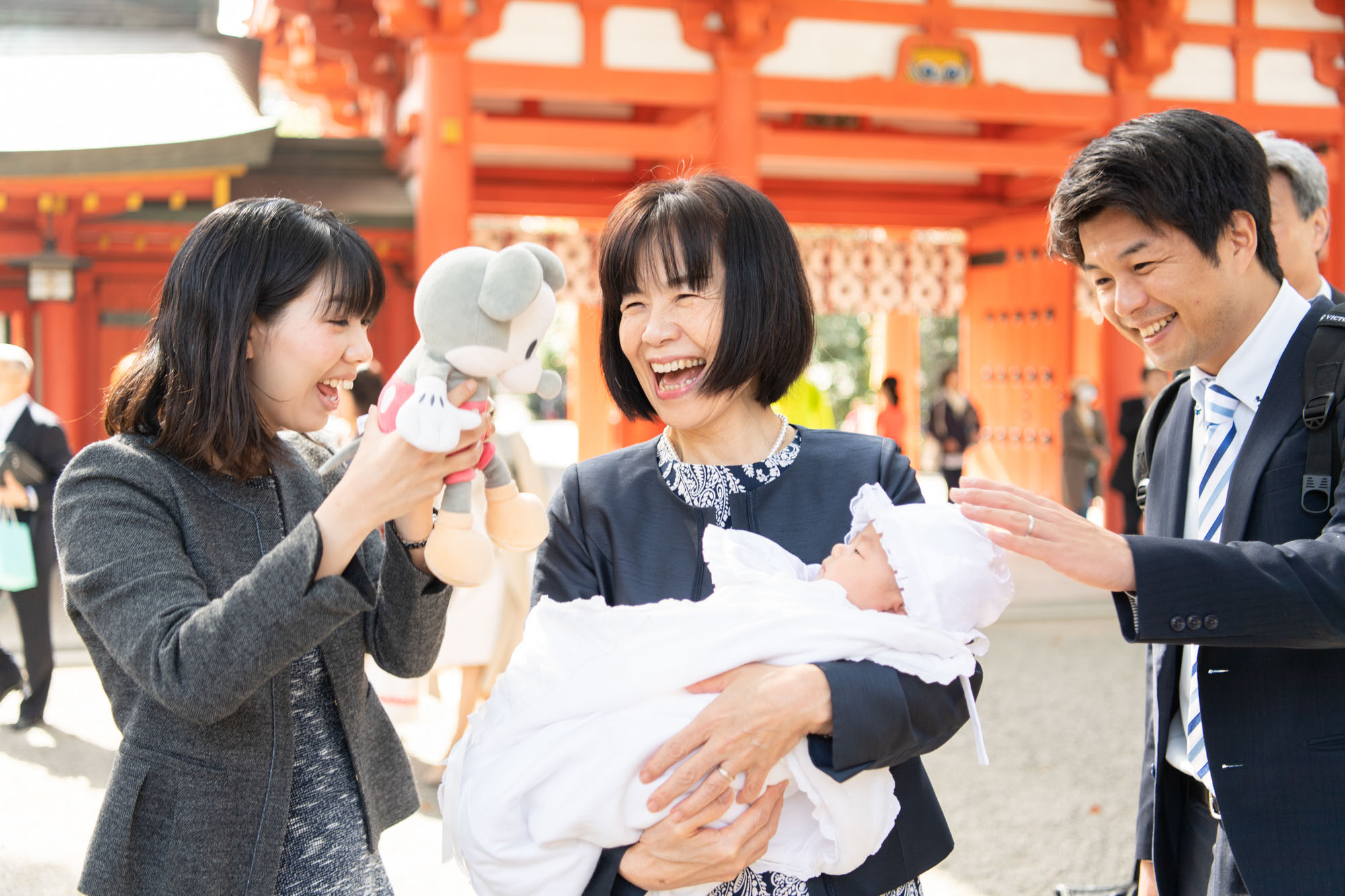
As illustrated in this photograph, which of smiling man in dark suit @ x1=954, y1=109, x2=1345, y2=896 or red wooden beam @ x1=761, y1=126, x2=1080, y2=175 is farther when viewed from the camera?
red wooden beam @ x1=761, y1=126, x2=1080, y2=175

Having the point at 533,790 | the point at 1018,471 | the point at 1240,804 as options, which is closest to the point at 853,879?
the point at 533,790

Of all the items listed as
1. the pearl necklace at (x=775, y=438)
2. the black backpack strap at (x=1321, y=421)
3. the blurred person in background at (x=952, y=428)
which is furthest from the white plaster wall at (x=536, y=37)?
the black backpack strap at (x=1321, y=421)

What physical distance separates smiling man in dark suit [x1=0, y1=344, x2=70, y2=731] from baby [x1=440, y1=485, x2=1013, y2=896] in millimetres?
4462

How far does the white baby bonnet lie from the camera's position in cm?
151

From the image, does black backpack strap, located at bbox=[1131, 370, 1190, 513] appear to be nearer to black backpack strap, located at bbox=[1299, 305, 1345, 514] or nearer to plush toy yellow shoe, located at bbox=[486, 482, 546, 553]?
black backpack strap, located at bbox=[1299, 305, 1345, 514]

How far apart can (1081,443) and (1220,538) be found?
8719 millimetres

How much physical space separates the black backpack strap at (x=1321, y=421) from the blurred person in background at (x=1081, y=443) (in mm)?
8643

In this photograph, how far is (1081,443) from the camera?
9.94 m

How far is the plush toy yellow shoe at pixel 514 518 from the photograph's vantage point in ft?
5.08

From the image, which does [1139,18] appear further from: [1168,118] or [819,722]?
[819,722]

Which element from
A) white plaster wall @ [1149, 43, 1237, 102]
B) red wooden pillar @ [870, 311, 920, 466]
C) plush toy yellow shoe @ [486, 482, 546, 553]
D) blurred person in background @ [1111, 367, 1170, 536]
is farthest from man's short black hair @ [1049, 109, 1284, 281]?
red wooden pillar @ [870, 311, 920, 466]

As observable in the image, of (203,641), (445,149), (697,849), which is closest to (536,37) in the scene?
(445,149)

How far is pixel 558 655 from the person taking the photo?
58.2 inches

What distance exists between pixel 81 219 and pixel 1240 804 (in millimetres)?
8931
